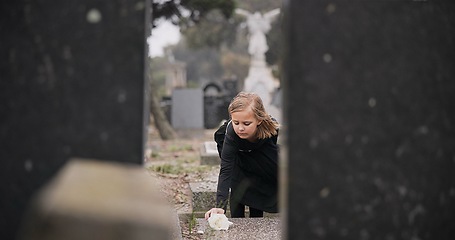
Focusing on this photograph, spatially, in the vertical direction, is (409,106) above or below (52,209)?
above

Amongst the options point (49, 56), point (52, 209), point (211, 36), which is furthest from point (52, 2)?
point (211, 36)

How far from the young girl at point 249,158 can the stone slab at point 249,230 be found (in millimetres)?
267

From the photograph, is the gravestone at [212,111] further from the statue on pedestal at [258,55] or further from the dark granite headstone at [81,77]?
the dark granite headstone at [81,77]

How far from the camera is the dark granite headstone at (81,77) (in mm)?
1735

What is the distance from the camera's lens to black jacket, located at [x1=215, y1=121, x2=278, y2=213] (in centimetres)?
421

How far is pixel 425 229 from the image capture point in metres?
1.83

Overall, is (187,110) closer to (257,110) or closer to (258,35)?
(258,35)

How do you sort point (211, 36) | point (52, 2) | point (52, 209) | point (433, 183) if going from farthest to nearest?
point (211, 36) → point (433, 183) → point (52, 2) → point (52, 209)

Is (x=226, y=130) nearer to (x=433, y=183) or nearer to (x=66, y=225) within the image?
(x=433, y=183)

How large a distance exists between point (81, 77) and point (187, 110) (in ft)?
38.7

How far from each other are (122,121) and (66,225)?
0.53m

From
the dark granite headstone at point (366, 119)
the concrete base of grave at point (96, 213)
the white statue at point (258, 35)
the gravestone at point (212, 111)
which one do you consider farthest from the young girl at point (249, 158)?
the white statue at point (258, 35)

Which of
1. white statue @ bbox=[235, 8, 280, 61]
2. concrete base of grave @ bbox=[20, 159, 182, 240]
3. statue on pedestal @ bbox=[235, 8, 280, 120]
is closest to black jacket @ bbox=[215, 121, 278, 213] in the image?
concrete base of grave @ bbox=[20, 159, 182, 240]

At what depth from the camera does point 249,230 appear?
3.55 metres
